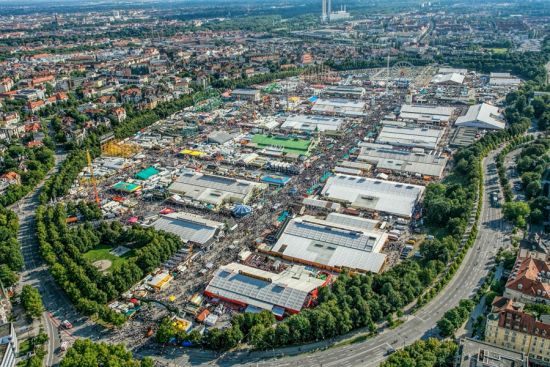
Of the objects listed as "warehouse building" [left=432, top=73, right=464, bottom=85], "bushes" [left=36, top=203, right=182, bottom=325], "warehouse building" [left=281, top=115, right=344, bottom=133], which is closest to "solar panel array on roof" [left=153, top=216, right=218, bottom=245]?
"bushes" [left=36, top=203, right=182, bottom=325]

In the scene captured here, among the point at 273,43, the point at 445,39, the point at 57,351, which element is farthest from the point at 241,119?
the point at 445,39

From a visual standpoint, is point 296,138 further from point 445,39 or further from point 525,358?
point 445,39

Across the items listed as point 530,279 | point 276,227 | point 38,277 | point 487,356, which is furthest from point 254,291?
point 530,279

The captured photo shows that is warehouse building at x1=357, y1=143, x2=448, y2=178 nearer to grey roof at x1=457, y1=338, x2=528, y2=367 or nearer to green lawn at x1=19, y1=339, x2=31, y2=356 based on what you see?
grey roof at x1=457, y1=338, x2=528, y2=367

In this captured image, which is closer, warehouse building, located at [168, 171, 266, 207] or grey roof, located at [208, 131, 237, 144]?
warehouse building, located at [168, 171, 266, 207]

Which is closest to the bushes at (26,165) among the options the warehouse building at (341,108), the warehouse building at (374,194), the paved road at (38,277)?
the paved road at (38,277)

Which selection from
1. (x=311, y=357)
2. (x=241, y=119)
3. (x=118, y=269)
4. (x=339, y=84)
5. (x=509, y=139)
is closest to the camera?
(x=311, y=357)
